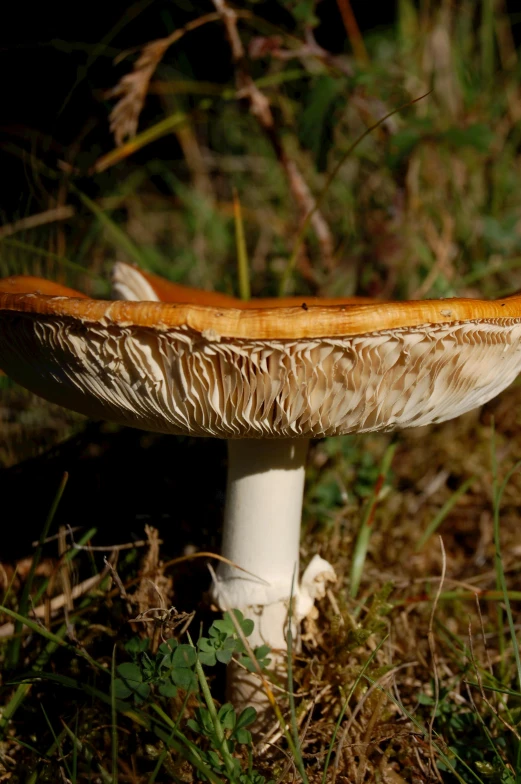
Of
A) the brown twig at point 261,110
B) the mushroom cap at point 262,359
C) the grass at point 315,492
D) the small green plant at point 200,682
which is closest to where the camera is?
the mushroom cap at point 262,359

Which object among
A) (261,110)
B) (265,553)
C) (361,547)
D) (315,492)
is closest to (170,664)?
(265,553)

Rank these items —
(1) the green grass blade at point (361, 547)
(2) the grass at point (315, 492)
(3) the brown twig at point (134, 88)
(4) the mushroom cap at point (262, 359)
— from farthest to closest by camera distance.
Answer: (3) the brown twig at point (134, 88) < (1) the green grass blade at point (361, 547) < (2) the grass at point (315, 492) < (4) the mushroom cap at point (262, 359)

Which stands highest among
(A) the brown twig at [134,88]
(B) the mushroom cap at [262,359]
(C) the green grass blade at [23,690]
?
(A) the brown twig at [134,88]

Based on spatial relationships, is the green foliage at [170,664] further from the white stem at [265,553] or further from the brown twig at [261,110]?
the brown twig at [261,110]

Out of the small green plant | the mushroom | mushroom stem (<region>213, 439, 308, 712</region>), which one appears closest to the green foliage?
the small green plant

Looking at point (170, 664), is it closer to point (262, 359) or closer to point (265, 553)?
point (265, 553)

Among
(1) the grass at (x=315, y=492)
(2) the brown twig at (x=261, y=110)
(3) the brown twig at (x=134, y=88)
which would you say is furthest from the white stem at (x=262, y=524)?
(3) the brown twig at (x=134, y=88)

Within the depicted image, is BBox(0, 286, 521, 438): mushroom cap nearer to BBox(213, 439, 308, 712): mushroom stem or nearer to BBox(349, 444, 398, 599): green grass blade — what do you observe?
BBox(213, 439, 308, 712): mushroom stem
